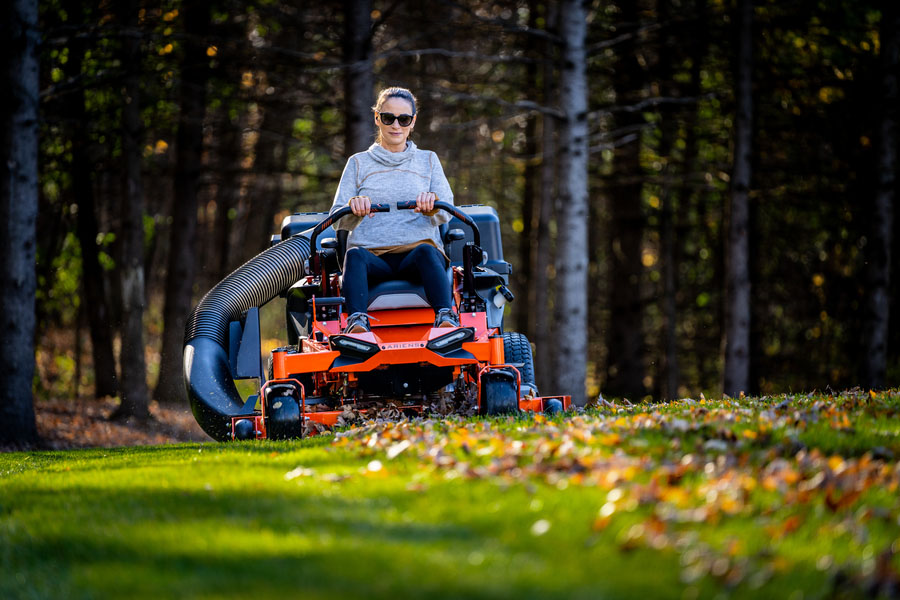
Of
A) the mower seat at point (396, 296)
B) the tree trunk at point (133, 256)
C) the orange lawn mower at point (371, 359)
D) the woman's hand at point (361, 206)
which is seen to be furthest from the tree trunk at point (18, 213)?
the woman's hand at point (361, 206)

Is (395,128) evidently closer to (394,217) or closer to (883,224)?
(394,217)

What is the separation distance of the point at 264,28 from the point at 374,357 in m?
13.3

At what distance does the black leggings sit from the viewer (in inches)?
343

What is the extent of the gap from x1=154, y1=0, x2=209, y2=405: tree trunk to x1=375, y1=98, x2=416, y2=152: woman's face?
1005cm

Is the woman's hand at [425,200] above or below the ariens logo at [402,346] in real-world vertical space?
above

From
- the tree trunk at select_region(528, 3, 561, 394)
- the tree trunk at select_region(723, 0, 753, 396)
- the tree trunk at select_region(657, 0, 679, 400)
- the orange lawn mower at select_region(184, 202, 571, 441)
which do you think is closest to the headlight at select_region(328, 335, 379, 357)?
the orange lawn mower at select_region(184, 202, 571, 441)

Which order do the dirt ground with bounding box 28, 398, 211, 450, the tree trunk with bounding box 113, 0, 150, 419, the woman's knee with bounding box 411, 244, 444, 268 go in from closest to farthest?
1. the woman's knee with bounding box 411, 244, 444, 268
2. the dirt ground with bounding box 28, 398, 211, 450
3. the tree trunk with bounding box 113, 0, 150, 419

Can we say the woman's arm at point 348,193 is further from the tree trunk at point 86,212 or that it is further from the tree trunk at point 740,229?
the tree trunk at point 740,229

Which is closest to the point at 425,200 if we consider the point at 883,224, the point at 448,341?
the point at 448,341

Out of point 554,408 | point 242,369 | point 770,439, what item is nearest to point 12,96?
point 242,369

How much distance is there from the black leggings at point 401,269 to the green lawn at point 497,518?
6.26 ft

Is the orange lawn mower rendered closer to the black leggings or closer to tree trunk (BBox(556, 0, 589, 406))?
the black leggings

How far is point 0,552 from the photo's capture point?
193 inches

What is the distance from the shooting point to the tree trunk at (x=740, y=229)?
1720 centimetres
